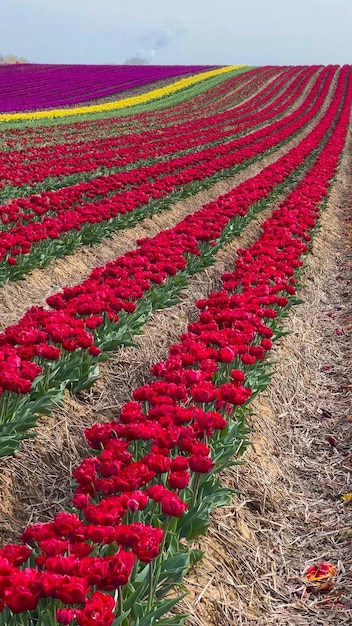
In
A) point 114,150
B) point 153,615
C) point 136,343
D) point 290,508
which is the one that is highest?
point 114,150

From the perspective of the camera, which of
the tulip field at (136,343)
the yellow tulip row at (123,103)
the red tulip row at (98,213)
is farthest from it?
the yellow tulip row at (123,103)

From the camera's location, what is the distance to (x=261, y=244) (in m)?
8.19

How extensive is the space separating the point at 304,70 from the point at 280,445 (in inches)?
2414

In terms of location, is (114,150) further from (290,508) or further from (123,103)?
(123,103)

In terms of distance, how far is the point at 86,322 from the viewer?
4.50m

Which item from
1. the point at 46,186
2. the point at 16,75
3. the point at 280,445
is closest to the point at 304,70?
the point at 16,75

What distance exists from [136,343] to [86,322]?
1.15 meters

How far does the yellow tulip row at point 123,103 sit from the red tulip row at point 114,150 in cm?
809

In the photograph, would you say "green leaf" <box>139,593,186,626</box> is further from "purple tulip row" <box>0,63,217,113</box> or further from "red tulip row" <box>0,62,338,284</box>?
"purple tulip row" <box>0,63,217,113</box>

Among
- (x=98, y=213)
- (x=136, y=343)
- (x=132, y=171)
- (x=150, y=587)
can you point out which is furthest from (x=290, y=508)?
(x=132, y=171)

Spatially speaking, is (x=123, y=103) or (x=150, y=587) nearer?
(x=150, y=587)

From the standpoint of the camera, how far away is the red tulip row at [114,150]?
1335 centimetres

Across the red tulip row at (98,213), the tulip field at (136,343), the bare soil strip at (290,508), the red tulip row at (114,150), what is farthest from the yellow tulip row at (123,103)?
the bare soil strip at (290,508)

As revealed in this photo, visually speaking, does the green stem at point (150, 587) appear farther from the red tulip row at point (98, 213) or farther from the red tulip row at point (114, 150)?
the red tulip row at point (114, 150)
